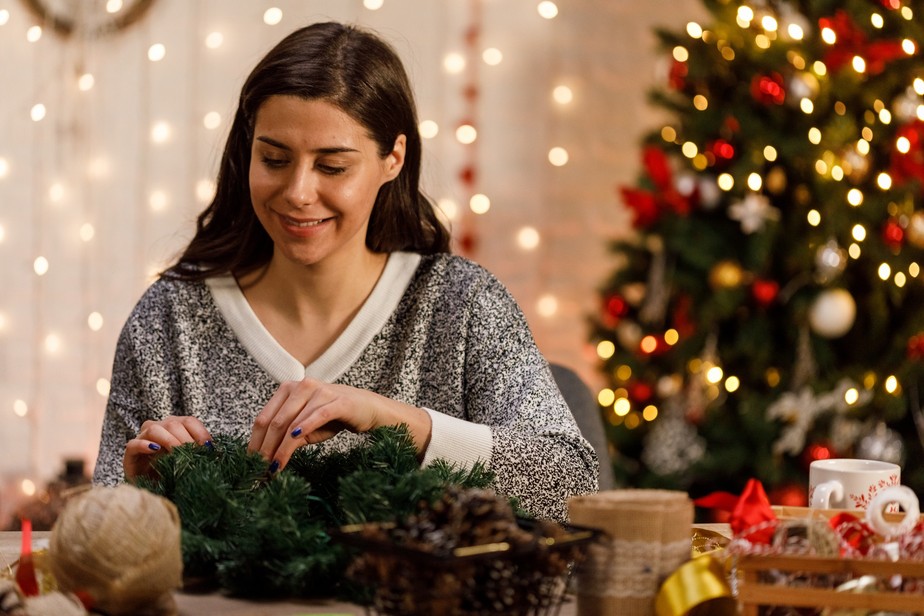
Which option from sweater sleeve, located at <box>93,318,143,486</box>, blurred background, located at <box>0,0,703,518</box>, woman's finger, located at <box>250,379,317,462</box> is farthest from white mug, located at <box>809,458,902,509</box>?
blurred background, located at <box>0,0,703,518</box>

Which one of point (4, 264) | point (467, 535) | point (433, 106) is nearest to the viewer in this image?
point (467, 535)

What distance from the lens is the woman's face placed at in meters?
1.49

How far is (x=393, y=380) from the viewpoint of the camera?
1.67m

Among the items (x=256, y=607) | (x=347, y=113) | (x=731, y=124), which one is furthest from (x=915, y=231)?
(x=256, y=607)

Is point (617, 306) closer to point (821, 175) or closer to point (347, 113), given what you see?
point (821, 175)

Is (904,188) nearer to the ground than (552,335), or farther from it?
farther from it

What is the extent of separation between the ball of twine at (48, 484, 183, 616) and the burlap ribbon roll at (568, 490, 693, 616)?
311 mm

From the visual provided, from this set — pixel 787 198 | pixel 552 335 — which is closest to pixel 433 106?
pixel 552 335

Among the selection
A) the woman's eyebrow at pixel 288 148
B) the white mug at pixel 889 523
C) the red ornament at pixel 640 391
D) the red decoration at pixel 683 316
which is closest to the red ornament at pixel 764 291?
the red decoration at pixel 683 316

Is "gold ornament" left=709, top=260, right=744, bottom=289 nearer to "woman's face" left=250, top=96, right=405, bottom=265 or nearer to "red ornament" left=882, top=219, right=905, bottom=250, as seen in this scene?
"red ornament" left=882, top=219, right=905, bottom=250

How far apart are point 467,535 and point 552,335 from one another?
2842 millimetres

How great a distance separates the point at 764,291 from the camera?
2691 mm

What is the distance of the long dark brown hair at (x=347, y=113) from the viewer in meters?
1.54

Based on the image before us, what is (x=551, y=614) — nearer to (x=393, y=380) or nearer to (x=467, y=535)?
(x=467, y=535)
